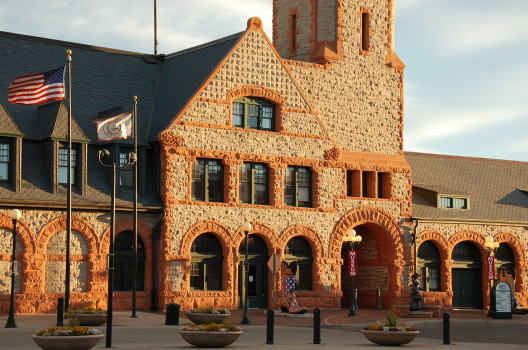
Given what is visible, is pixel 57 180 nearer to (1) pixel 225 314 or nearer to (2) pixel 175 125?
(2) pixel 175 125

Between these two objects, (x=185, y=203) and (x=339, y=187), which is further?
(x=339, y=187)

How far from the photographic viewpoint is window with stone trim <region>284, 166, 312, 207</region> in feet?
134

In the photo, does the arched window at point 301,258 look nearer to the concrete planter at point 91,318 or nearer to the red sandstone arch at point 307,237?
the red sandstone arch at point 307,237

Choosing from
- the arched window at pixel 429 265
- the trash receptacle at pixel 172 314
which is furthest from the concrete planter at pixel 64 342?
the arched window at pixel 429 265

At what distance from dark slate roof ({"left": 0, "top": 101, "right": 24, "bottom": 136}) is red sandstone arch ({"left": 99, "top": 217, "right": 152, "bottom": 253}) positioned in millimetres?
5450

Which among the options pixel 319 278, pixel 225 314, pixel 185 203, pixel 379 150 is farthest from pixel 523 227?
pixel 225 314

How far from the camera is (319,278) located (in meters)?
41.2

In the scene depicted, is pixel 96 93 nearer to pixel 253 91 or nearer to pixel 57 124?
pixel 57 124

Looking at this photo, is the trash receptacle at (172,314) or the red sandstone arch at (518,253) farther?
the red sandstone arch at (518,253)

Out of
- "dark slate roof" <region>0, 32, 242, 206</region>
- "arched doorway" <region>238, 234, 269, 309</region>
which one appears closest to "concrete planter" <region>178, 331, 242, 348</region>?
"dark slate roof" <region>0, 32, 242, 206</region>

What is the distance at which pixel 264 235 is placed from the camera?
39812 millimetres

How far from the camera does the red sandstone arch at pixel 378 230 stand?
1651 inches

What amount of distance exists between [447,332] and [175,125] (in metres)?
17.2

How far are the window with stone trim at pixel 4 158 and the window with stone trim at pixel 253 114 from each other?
10261 millimetres
